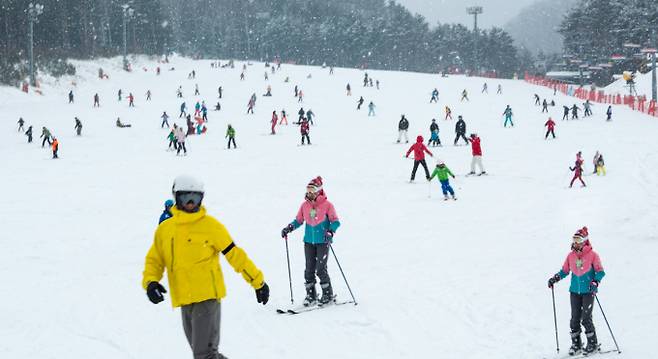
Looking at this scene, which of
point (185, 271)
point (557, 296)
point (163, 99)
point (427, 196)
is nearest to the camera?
point (185, 271)

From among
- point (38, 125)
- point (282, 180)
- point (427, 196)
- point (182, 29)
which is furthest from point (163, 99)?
point (182, 29)

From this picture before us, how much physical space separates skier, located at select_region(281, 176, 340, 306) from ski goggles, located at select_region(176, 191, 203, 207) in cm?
406

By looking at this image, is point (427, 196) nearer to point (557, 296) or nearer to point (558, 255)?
point (558, 255)

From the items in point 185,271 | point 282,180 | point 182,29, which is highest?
point 182,29

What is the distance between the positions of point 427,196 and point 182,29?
125594 mm

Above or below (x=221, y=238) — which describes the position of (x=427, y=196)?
below

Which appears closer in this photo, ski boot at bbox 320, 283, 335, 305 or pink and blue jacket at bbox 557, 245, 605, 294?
pink and blue jacket at bbox 557, 245, 605, 294

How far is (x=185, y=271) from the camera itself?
187 inches

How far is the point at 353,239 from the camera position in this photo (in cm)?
1388

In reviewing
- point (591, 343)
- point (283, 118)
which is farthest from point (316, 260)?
point (283, 118)

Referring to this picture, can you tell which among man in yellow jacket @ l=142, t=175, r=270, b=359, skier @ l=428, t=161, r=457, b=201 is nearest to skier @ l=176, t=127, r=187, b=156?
skier @ l=428, t=161, r=457, b=201

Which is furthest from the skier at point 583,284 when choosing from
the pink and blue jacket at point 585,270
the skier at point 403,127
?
the skier at point 403,127

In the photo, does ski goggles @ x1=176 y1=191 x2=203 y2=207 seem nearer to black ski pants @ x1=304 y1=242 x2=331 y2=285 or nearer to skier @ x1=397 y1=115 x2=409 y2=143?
black ski pants @ x1=304 y1=242 x2=331 y2=285

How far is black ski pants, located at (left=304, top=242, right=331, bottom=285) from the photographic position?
895 centimetres
